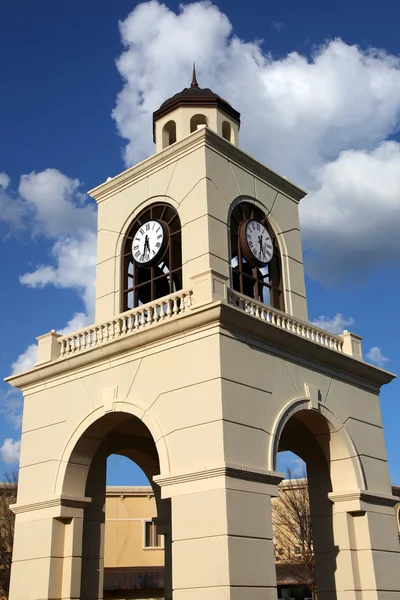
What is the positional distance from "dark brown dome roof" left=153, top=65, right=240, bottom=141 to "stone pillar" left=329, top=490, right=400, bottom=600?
484 inches

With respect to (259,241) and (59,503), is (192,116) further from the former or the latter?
(59,503)

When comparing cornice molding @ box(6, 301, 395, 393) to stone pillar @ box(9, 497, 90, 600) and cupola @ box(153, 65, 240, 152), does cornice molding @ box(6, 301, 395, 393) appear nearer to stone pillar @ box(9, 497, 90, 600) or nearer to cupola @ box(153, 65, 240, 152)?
stone pillar @ box(9, 497, 90, 600)

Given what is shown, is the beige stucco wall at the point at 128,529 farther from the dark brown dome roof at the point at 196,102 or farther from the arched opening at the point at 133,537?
the dark brown dome roof at the point at 196,102

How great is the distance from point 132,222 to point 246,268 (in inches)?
149

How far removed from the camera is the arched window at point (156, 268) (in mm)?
21625

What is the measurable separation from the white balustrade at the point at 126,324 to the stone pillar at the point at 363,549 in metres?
6.51

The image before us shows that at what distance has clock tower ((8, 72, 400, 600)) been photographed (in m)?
16.4

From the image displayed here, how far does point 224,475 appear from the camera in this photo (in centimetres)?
1586

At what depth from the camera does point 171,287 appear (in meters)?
21.4

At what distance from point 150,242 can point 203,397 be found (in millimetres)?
6678

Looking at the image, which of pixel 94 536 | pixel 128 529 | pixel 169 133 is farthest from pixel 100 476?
pixel 128 529

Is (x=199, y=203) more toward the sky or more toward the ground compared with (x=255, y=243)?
more toward the sky

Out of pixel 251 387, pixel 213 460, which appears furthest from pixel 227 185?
pixel 213 460

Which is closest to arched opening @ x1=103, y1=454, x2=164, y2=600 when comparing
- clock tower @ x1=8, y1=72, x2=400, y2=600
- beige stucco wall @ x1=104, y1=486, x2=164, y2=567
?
beige stucco wall @ x1=104, y1=486, x2=164, y2=567
